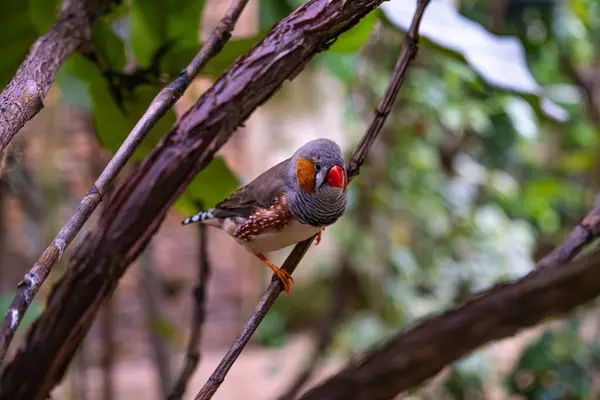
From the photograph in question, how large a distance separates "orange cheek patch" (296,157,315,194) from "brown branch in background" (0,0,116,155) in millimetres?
287

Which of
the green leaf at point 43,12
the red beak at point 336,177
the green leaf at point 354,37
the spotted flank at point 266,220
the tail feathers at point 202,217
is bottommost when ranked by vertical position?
the red beak at point 336,177

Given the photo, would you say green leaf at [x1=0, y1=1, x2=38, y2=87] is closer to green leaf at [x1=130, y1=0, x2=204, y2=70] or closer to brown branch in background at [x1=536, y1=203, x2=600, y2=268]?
green leaf at [x1=130, y1=0, x2=204, y2=70]

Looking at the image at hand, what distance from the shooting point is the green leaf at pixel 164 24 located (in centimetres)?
81

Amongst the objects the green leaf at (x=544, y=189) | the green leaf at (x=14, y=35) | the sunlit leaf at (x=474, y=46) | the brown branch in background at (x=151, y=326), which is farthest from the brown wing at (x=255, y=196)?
the green leaf at (x=544, y=189)

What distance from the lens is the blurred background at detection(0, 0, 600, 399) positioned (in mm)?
799

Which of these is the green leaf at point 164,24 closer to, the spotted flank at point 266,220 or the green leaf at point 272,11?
the green leaf at point 272,11

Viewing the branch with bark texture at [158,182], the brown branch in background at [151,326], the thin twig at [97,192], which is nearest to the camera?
the thin twig at [97,192]

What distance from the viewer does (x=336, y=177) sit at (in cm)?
63

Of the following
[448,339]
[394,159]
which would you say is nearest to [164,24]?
[448,339]

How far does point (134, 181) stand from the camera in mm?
599

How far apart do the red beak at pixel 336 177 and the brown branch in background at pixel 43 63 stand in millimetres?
295

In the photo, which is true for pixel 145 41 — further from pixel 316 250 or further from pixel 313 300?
pixel 313 300

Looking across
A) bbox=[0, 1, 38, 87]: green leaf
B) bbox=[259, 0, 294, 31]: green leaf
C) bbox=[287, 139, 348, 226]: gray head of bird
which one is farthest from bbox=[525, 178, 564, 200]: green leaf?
bbox=[0, 1, 38, 87]: green leaf

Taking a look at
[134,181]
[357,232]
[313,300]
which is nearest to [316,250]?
[313,300]
